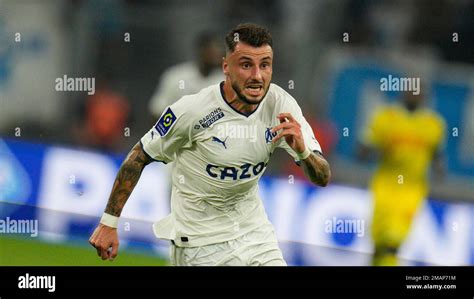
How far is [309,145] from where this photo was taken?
7391mm

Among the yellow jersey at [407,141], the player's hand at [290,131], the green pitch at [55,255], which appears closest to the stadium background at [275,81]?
the green pitch at [55,255]

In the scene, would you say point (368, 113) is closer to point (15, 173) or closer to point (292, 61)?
point (292, 61)

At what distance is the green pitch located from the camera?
35.7ft

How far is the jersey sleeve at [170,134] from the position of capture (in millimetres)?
7504

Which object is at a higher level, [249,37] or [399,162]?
[249,37]

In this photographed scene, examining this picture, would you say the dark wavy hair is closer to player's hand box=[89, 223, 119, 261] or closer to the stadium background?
player's hand box=[89, 223, 119, 261]

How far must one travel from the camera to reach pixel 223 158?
295 inches

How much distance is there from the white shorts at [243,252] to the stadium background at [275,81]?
3.28m

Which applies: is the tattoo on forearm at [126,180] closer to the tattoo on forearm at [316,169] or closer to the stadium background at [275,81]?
the tattoo on forearm at [316,169]

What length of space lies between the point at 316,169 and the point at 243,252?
2.20ft

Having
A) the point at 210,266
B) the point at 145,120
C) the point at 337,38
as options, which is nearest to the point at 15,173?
the point at 145,120

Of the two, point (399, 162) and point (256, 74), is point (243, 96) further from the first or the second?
point (399, 162)

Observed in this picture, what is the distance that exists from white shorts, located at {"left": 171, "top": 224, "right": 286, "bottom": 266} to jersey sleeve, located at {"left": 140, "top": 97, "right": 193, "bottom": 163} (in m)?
0.57

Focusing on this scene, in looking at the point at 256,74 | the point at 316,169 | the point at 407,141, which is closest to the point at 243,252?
the point at 316,169
